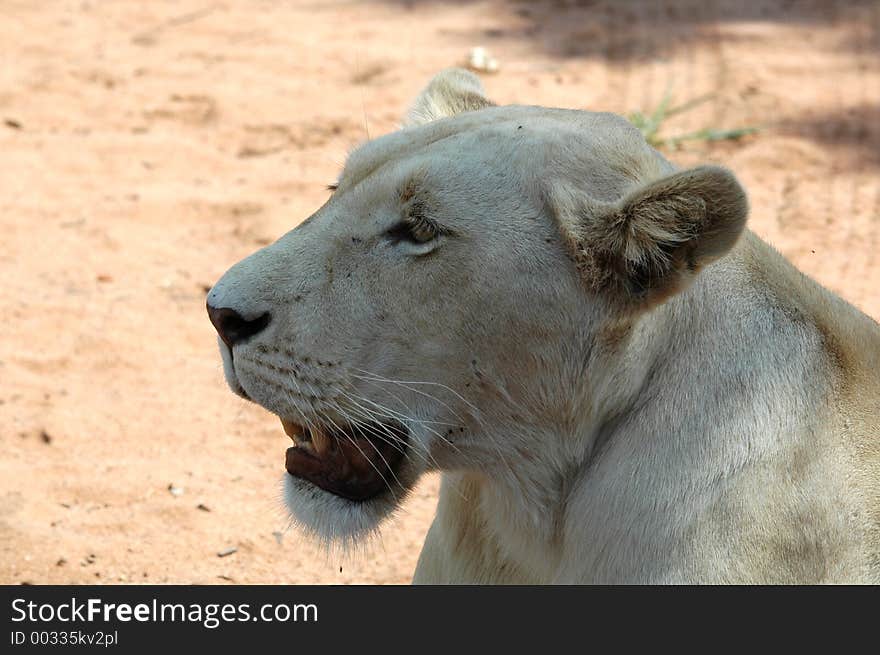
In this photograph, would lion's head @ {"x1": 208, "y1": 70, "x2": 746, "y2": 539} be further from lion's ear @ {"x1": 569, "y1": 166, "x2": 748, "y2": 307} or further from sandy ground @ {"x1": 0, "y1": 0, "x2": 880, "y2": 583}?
sandy ground @ {"x1": 0, "y1": 0, "x2": 880, "y2": 583}

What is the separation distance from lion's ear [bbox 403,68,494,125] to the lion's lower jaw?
82cm

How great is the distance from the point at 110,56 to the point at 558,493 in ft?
17.5

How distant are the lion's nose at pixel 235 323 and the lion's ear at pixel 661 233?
1.89 ft

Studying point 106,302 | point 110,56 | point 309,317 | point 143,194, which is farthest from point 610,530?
point 110,56

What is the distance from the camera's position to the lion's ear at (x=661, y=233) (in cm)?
208

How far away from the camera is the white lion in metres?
2.24

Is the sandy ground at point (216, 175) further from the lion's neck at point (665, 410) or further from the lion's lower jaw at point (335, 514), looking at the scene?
the lion's neck at point (665, 410)

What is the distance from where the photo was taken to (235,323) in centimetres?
230

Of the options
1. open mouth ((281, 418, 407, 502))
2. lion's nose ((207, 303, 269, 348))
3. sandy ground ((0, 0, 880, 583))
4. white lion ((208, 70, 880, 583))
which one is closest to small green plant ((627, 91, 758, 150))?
sandy ground ((0, 0, 880, 583))

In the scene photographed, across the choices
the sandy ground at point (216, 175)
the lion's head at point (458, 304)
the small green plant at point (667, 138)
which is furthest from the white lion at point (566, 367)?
the small green plant at point (667, 138)

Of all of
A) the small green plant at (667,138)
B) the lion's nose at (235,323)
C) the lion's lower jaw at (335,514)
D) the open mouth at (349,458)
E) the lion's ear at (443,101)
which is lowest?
the small green plant at (667,138)

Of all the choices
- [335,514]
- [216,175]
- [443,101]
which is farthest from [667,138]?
[335,514]

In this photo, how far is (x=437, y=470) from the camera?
2.40 m
